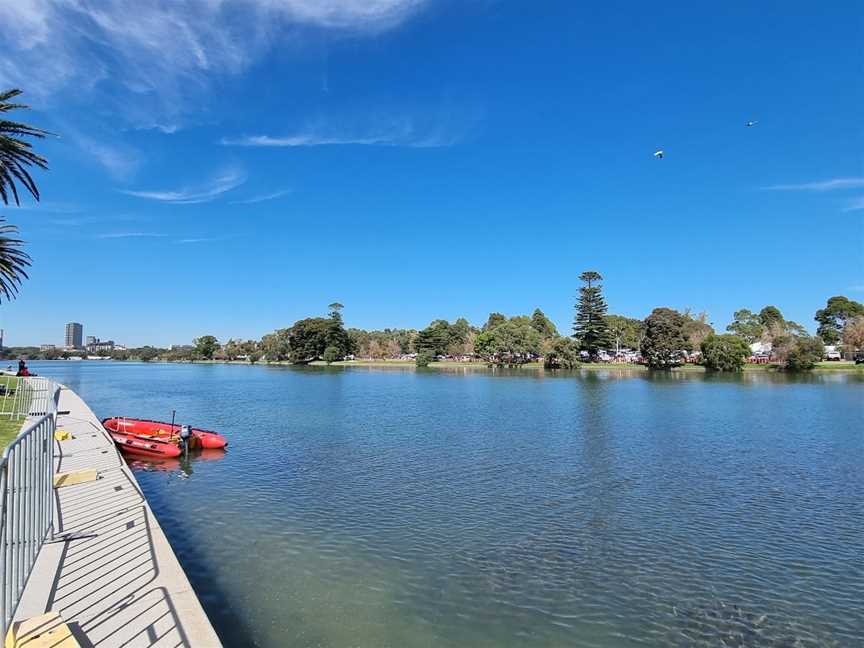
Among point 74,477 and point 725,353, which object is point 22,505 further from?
point 725,353

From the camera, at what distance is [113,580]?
7715mm

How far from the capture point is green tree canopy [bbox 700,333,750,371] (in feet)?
303

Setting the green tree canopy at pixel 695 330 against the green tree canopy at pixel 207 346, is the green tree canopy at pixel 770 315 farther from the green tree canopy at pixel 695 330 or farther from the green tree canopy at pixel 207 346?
the green tree canopy at pixel 207 346

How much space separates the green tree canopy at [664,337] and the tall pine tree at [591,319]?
830cm

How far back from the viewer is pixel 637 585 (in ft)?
33.6

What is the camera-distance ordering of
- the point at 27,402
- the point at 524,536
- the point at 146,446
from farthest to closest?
the point at 27,402, the point at 146,446, the point at 524,536

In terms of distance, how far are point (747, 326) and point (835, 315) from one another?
22.6m

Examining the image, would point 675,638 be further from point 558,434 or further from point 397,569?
point 558,434

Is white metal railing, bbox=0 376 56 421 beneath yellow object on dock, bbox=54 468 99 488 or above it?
above

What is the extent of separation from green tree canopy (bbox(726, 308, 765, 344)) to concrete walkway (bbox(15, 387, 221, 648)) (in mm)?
159399

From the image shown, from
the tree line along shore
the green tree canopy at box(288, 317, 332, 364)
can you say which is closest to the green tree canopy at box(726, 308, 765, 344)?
the tree line along shore

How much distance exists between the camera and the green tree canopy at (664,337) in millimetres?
96500

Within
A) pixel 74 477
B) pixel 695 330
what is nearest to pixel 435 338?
pixel 695 330

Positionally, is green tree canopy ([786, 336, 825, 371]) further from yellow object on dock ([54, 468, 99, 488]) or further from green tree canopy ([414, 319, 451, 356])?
yellow object on dock ([54, 468, 99, 488])
